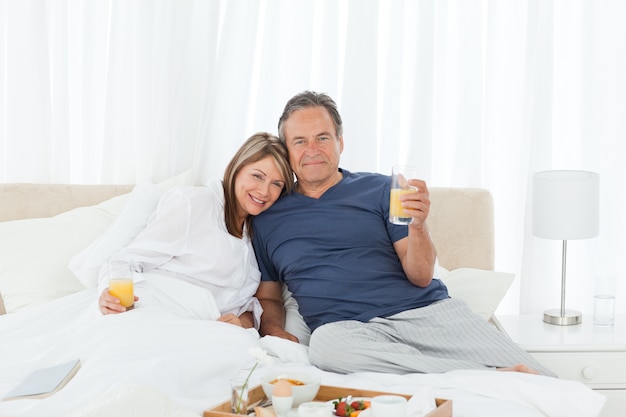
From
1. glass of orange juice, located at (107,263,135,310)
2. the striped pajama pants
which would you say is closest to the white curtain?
the striped pajama pants

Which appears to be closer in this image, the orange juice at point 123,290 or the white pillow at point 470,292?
the orange juice at point 123,290

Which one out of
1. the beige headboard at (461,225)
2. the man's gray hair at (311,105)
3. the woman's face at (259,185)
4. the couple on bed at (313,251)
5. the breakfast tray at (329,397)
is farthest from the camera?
the beige headboard at (461,225)

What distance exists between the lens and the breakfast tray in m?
1.86

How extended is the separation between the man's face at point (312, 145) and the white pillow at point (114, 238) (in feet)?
1.72

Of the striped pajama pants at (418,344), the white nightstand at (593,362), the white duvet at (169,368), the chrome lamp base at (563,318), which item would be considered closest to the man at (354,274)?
the striped pajama pants at (418,344)

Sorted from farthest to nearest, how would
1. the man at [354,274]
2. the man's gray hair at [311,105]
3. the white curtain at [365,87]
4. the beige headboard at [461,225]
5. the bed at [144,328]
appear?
the white curtain at [365,87] → the beige headboard at [461,225] → the man's gray hair at [311,105] → the man at [354,274] → the bed at [144,328]

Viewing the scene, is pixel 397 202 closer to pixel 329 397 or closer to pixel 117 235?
pixel 329 397

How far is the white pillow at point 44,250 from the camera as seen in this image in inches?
112

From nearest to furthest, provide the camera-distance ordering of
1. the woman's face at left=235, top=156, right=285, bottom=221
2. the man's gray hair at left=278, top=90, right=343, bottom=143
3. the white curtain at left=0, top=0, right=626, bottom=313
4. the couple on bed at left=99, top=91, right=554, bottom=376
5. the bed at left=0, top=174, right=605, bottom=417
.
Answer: the bed at left=0, top=174, right=605, bottom=417 < the couple on bed at left=99, top=91, right=554, bottom=376 < the woman's face at left=235, top=156, right=285, bottom=221 < the man's gray hair at left=278, top=90, right=343, bottom=143 < the white curtain at left=0, top=0, right=626, bottom=313

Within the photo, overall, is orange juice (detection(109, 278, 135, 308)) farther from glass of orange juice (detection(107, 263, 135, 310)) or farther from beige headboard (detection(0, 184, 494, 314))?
beige headboard (detection(0, 184, 494, 314))

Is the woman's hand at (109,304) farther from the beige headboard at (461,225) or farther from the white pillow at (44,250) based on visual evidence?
the beige headboard at (461,225)

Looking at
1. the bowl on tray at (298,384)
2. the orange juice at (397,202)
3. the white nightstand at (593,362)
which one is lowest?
the white nightstand at (593,362)

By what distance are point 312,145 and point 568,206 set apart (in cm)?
94

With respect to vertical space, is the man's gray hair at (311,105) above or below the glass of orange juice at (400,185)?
above
